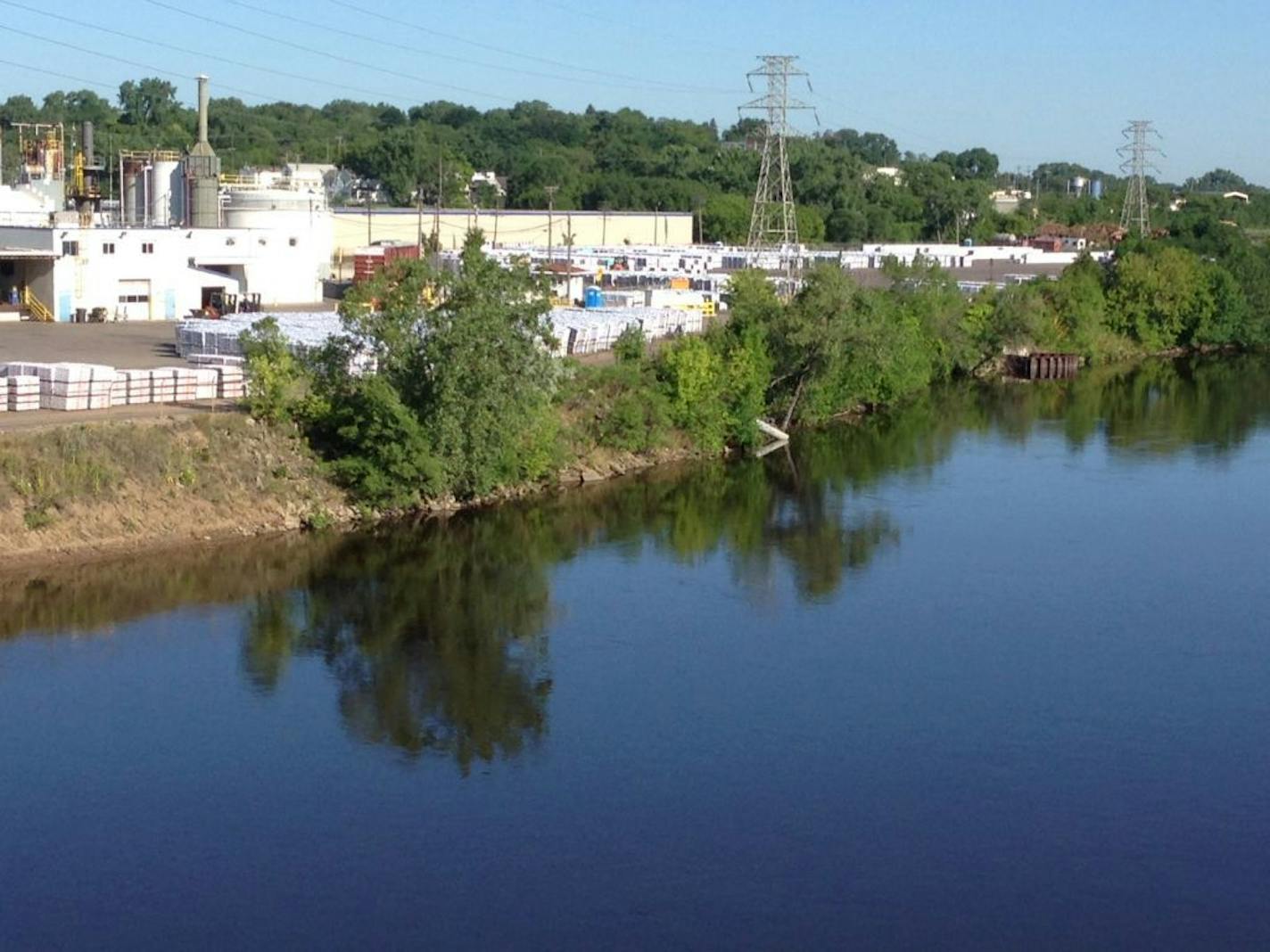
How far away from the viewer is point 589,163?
196 feet

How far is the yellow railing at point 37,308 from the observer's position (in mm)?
20906

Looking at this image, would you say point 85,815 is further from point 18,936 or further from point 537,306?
point 537,306

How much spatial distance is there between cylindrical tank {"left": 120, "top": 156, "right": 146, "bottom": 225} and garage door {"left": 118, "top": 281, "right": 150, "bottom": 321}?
4.16 metres

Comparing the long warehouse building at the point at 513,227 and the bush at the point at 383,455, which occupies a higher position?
the long warehouse building at the point at 513,227

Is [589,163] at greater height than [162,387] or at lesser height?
greater

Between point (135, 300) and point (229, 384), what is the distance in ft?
24.3

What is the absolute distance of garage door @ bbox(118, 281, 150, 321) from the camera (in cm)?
2172

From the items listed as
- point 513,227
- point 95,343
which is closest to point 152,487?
point 95,343

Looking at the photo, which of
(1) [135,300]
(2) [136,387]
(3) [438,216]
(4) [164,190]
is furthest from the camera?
(3) [438,216]

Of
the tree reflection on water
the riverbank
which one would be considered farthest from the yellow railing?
the tree reflection on water

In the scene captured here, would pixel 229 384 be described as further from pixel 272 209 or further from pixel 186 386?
pixel 272 209

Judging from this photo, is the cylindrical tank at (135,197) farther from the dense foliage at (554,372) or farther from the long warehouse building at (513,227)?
the dense foliage at (554,372)

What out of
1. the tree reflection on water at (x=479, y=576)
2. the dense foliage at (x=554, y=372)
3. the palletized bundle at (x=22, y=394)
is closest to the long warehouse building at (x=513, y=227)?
the dense foliage at (x=554, y=372)

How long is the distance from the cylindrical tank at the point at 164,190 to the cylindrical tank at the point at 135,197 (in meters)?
0.30
